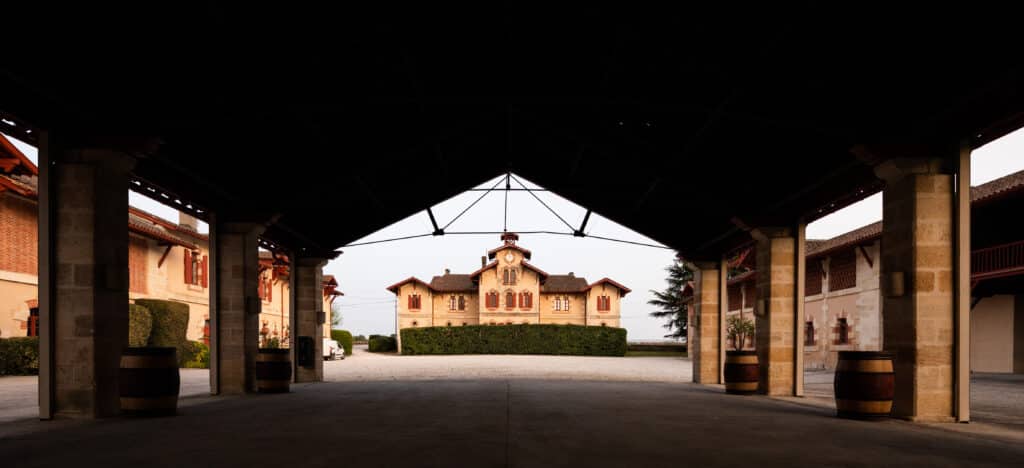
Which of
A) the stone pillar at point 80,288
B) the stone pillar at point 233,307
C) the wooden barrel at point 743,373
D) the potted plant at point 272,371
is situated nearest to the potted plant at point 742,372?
the wooden barrel at point 743,373

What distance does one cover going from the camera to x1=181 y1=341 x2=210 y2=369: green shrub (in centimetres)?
2556

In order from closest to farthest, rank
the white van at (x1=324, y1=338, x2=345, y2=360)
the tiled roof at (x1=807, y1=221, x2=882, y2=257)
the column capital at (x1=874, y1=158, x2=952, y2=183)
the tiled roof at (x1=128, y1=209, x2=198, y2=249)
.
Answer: the column capital at (x1=874, y1=158, x2=952, y2=183), the tiled roof at (x1=807, y1=221, x2=882, y2=257), the tiled roof at (x1=128, y1=209, x2=198, y2=249), the white van at (x1=324, y1=338, x2=345, y2=360)

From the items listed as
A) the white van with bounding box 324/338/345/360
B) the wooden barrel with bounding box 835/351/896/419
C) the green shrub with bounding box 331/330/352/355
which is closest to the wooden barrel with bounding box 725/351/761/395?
the wooden barrel with bounding box 835/351/896/419

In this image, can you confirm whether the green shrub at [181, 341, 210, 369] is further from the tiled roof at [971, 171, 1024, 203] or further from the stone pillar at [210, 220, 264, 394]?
the tiled roof at [971, 171, 1024, 203]

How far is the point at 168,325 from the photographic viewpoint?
25031 mm

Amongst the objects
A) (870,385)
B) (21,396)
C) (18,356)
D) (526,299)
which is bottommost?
(526,299)

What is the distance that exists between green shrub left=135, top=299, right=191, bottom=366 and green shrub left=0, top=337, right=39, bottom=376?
16.8 ft

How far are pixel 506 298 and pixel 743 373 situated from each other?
41775 mm

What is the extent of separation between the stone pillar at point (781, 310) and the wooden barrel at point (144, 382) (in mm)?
9272

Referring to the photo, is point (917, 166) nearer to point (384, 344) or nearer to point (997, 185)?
point (997, 185)

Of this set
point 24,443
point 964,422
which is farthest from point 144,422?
point 964,422

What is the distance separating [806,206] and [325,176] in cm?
806

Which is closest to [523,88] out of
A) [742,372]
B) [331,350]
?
[742,372]

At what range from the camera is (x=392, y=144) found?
12.4 m
